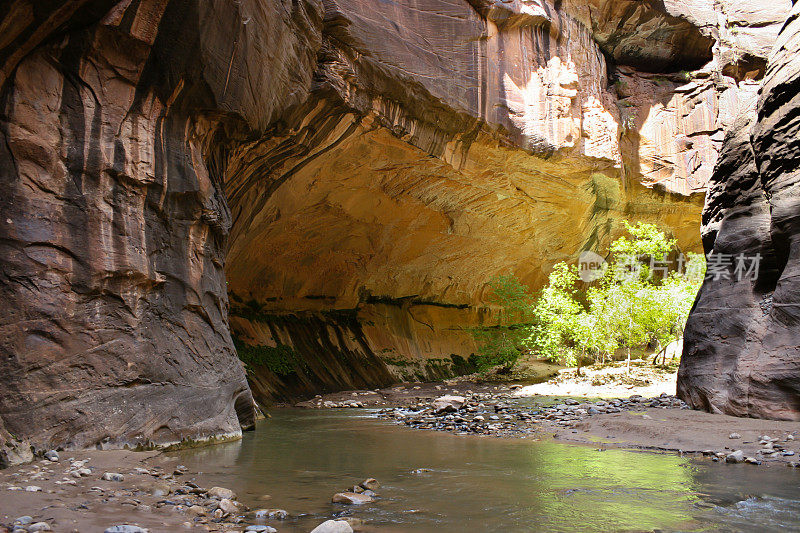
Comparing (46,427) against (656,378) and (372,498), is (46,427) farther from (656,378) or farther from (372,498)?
(656,378)

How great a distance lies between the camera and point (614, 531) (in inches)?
142

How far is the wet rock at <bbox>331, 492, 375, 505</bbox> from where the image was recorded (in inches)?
177

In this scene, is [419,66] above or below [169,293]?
above

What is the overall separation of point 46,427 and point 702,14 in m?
24.2

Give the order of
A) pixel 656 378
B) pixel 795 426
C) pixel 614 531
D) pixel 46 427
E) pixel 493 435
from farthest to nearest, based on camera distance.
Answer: pixel 656 378, pixel 493 435, pixel 795 426, pixel 46 427, pixel 614 531

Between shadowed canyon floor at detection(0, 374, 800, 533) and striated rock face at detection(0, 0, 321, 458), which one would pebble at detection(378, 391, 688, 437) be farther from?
striated rock face at detection(0, 0, 321, 458)

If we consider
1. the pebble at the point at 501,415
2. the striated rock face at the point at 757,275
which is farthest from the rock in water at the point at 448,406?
the striated rock face at the point at 757,275

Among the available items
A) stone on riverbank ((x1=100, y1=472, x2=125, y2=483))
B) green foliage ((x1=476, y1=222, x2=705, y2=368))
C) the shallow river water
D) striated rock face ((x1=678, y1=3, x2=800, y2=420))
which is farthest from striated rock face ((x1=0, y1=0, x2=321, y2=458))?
green foliage ((x1=476, y1=222, x2=705, y2=368))

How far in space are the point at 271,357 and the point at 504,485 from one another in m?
11.4

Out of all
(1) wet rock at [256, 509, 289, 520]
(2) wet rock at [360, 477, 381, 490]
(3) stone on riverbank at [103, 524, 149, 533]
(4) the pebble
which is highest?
(3) stone on riverbank at [103, 524, 149, 533]

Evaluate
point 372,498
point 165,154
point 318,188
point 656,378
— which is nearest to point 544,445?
point 372,498

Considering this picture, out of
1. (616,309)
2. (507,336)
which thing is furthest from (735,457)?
(507,336)

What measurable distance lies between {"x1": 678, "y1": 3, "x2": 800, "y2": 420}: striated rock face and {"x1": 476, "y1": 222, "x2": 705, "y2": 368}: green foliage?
28.2 ft

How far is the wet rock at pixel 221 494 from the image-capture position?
443 centimetres
